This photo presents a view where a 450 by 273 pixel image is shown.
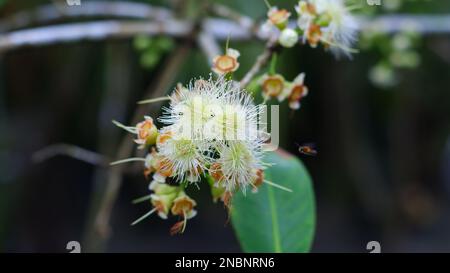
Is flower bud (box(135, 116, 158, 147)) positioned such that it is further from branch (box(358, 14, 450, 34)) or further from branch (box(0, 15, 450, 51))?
branch (box(358, 14, 450, 34))

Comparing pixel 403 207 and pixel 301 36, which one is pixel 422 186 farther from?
pixel 301 36

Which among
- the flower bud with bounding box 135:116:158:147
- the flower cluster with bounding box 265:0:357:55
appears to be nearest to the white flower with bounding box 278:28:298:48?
the flower cluster with bounding box 265:0:357:55

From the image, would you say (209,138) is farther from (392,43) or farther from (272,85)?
(392,43)

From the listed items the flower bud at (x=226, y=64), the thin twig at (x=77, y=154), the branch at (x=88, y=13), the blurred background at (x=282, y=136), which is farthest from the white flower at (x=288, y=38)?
the blurred background at (x=282, y=136)

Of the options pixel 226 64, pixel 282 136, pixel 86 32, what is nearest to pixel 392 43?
pixel 282 136

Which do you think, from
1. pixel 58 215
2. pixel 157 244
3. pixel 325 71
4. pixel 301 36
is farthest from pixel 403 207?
pixel 301 36

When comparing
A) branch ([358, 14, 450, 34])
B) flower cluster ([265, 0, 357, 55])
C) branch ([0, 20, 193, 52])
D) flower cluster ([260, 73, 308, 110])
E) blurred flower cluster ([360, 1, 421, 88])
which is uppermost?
branch ([358, 14, 450, 34])
